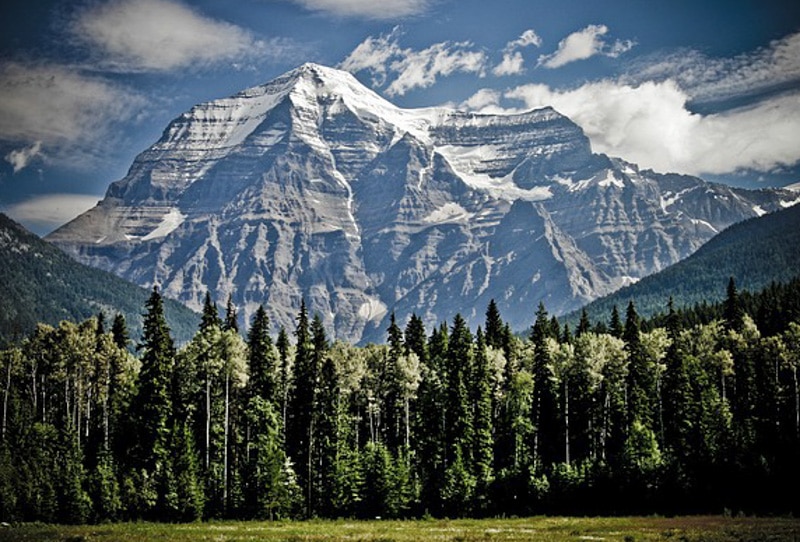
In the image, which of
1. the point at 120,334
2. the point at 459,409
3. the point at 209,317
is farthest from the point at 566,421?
the point at 120,334

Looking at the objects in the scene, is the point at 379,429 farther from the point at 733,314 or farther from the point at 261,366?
the point at 733,314

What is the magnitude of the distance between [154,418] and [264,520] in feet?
50.7

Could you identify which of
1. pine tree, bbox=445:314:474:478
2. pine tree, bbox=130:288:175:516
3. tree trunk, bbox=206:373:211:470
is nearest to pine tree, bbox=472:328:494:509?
pine tree, bbox=445:314:474:478

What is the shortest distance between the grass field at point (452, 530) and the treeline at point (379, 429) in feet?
24.7

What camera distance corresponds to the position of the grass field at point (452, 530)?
70250 mm

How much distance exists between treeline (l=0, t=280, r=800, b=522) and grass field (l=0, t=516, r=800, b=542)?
7543mm

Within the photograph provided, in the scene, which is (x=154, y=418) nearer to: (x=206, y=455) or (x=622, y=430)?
(x=206, y=455)

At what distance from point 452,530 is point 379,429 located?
42186mm

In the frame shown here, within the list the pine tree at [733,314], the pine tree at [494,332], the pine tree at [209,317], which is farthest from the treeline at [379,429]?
the pine tree at [733,314]

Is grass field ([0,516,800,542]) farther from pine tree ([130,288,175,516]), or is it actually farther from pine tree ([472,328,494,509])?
pine tree ([472,328,494,509])

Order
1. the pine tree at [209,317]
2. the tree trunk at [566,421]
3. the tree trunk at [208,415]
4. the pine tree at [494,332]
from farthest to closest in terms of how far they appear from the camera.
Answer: the pine tree at [494,332]
the pine tree at [209,317]
the tree trunk at [566,421]
the tree trunk at [208,415]

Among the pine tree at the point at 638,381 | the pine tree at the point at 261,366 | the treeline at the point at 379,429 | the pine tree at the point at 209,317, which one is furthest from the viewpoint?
the pine tree at the point at 209,317

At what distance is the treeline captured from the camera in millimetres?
91625

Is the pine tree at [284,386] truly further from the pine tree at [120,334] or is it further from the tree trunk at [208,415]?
the pine tree at [120,334]
